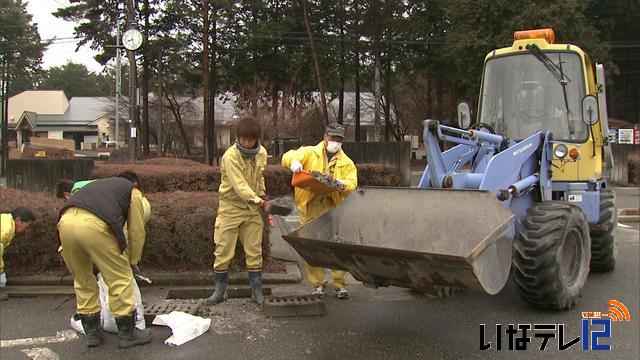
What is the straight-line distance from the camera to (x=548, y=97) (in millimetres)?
6258

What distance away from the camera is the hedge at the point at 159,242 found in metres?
5.98

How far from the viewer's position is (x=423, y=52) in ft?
111

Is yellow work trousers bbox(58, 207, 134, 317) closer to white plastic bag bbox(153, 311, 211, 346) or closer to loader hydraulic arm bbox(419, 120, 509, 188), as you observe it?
white plastic bag bbox(153, 311, 211, 346)

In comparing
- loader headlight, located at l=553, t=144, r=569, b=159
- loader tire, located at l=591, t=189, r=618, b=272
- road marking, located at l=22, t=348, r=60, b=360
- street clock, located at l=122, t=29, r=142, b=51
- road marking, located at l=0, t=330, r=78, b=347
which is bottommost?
road marking, located at l=22, t=348, r=60, b=360

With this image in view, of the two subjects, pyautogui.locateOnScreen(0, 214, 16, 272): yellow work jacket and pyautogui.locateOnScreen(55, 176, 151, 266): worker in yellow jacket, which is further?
pyautogui.locateOnScreen(0, 214, 16, 272): yellow work jacket

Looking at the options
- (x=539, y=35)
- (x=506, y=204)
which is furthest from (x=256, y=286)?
(x=539, y=35)

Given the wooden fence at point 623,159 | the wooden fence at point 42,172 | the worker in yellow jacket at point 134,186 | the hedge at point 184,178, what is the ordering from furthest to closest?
the wooden fence at point 623,159 < the wooden fence at point 42,172 < the hedge at point 184,178 < the worker in yellow jacket at point 134,186

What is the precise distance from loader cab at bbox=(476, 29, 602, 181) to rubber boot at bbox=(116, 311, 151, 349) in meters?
4.60

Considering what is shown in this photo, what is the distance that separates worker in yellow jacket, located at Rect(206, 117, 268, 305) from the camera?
520 centimetres

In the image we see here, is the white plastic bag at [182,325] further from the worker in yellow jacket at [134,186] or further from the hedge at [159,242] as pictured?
the hedge at [159,242]

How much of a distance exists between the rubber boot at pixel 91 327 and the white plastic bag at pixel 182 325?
53 cm

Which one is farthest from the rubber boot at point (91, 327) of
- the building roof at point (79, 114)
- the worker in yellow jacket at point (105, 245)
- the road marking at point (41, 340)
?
the building roof at point (79, 114)

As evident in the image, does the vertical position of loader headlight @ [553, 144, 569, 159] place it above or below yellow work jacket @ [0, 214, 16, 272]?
above

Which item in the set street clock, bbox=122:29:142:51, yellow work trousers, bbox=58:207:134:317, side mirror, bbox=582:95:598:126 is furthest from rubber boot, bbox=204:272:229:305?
street clock, bbox=122:29:142:51
